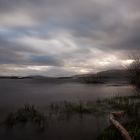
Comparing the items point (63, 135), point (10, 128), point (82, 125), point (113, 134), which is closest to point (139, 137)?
point (113, 134)

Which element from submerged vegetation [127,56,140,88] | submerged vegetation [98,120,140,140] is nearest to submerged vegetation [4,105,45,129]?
submerged vegetation [98,120,140,140]

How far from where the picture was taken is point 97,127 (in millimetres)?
18828

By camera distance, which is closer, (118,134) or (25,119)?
(118,134)

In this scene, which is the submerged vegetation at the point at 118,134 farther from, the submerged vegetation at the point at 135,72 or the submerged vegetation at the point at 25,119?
the submerged vegetation at the point at 135,72

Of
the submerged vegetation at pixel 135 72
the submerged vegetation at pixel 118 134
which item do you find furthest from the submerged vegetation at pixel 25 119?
the submerged vegetation at pixel 135 72

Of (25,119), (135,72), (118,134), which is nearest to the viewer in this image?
(118,134)

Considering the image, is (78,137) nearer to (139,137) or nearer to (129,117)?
(139,137)

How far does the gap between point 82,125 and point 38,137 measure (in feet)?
16.2

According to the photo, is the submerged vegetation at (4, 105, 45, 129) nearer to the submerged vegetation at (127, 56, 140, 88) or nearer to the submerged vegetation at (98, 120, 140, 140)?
the submerged vegetation at (98, 120, 140, 140)

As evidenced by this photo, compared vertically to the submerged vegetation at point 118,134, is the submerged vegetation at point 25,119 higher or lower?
lower

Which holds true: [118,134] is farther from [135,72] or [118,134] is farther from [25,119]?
[135,72]

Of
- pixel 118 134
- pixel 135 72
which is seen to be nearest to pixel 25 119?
pixel 118 134

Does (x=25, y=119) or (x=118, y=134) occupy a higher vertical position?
(x=118, y=134)

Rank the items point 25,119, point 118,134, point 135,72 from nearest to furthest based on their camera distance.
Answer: point 118,134 < point 25,119 < point 135,72
